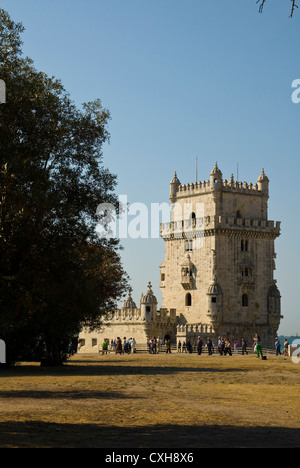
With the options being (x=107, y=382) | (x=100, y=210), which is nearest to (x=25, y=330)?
(x=107, y=382)

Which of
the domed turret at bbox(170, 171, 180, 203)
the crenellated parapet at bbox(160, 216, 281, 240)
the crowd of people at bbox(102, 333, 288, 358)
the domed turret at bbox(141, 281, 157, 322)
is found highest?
the domed turret at bbox(170, 171, 180, 203)

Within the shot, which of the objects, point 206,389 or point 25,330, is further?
point 25,330

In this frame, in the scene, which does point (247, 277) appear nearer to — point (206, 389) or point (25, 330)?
point (25, 330)

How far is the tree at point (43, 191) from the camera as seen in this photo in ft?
61.6

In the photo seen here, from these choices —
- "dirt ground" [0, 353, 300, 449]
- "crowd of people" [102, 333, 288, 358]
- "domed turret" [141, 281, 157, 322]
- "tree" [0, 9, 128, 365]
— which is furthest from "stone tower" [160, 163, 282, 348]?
"tree" [0, 9, 128, 365]

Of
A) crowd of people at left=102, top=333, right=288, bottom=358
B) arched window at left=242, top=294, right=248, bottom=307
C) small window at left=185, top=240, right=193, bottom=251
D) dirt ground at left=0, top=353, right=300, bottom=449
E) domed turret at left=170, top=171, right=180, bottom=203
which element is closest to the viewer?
dirt ground at left=0, top=353, right=300, bottom=449

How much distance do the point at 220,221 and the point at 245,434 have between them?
6421cm

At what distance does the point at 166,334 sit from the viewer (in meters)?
80.2

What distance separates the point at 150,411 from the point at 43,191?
634cm

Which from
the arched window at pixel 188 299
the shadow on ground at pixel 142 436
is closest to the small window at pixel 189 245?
the arched window at pixel 188 299

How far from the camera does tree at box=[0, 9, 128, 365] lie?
18.8 m

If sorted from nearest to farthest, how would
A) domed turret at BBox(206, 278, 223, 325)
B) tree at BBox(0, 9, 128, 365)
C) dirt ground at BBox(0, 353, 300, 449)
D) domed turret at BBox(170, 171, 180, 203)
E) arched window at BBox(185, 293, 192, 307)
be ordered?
dirt ground at BBox(0, 353, 300, 449)
tree at BBox(0, 9, 128, 365)
domed turret at BBox(206, 278, 223, 325)
arched window at BBox(185, 293, 192, 307)
domed turret at BBox(170, 171, 180, 203)

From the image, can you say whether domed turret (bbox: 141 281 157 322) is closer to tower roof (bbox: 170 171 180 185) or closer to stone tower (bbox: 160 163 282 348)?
stone tower (bbox: 160 163 282 348)

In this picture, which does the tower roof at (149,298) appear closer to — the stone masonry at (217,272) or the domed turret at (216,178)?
the stone masonry at (217,272)
